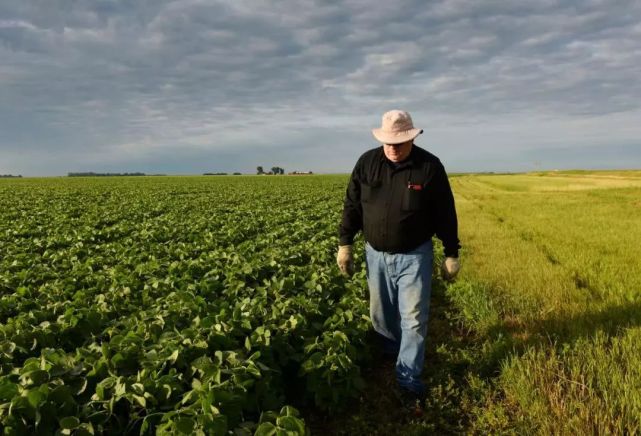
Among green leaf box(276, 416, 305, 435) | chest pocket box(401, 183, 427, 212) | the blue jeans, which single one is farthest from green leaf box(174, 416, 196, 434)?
chest pocket box(401, 183, 427, 212)

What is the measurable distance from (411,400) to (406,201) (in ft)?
6.65

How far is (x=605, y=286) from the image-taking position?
27.0 ft

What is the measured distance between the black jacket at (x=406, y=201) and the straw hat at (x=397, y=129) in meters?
0.33

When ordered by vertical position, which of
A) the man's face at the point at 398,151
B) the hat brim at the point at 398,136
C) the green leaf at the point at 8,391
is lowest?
the green leaf at the point at 8,391

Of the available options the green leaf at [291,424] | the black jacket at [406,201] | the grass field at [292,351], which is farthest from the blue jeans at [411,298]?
the green leaf at [291,424]

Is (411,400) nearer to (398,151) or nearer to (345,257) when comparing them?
(345,257)

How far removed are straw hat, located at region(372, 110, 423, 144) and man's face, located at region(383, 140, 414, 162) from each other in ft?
0.40

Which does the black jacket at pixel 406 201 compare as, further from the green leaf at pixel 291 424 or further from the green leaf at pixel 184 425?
the green leaf at pixel 184 425

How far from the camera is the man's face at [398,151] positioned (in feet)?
15.5

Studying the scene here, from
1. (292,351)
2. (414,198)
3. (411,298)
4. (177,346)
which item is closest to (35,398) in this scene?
(177,346)

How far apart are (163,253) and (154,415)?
759 centimetres

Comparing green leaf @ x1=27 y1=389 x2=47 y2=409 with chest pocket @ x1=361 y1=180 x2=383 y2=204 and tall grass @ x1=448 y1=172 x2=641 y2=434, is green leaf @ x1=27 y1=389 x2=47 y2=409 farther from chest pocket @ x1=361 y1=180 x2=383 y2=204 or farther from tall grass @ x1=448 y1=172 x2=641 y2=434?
tall grass @ x1=448 y1=172 x2=641 y2=434

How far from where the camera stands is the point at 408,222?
4.85 metres

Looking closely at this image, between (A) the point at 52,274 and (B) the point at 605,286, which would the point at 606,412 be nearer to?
(B) the point at 605,286
